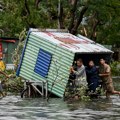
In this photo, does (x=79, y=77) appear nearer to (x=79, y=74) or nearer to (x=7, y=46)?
(x=79, y=74)

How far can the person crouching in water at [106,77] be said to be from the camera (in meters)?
25.6

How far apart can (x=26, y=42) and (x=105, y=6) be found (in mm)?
16471

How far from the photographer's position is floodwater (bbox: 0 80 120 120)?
58.2 feet

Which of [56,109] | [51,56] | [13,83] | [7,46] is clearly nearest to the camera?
[56,109]

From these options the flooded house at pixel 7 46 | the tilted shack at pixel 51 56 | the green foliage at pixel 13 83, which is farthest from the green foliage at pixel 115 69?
the tilted shack at pixel 51 56

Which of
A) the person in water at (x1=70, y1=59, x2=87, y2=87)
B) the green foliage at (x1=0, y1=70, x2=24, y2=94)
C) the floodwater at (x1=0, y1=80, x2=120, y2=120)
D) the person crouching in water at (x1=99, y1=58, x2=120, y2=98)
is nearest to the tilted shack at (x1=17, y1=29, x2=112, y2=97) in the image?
the person in water at (x1=70, y1=59, x2=87, y2=87)

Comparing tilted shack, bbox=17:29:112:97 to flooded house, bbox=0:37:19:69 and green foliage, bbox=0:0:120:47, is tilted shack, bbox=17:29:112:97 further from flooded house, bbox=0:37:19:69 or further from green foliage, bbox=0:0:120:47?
flooded house, bbox=0:37:19:69

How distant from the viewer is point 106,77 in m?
25.7

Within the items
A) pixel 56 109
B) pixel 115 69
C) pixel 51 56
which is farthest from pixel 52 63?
pixel 115 69

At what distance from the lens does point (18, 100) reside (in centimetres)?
2383

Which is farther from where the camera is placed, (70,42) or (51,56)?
(70,42)

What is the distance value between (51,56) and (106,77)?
7.91 feet

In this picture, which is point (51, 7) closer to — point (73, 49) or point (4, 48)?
point (4, 48)

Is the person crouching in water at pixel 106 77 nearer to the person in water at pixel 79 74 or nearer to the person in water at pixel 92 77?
the person in water at pixel 92 77
